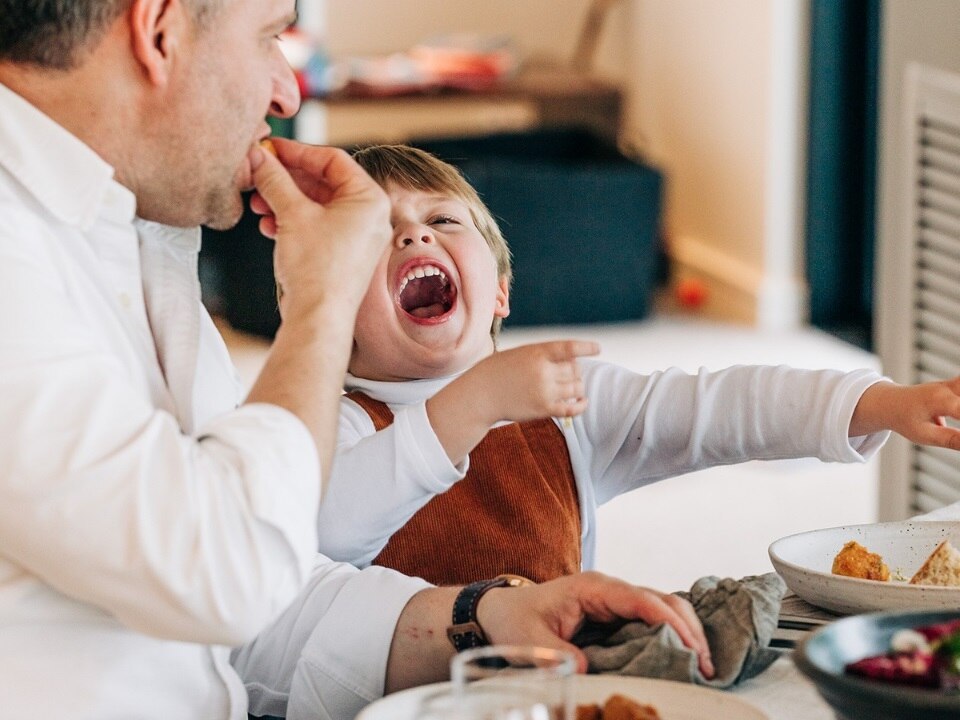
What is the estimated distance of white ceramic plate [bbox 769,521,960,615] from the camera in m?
1.19

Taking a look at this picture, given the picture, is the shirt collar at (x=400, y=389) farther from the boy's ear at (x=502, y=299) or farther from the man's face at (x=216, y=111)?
the man's face at (x=216, y=111)

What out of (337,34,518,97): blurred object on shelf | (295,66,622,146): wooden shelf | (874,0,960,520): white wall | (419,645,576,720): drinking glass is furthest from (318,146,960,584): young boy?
(337,34,518,97): blurred object on shelf

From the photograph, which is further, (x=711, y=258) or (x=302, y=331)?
(x=711, y=258)

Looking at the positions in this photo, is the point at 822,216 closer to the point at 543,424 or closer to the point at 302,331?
the point at 543,424

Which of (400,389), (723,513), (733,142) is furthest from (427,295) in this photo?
(733,142)

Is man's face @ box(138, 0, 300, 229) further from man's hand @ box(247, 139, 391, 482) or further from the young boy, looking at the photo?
the young boy

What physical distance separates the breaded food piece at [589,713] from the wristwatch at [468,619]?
203 mm

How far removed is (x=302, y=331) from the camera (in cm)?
112

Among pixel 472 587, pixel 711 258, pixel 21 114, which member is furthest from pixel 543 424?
pixel 711 258

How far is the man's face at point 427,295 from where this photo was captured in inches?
63.0

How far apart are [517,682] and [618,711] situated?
0.11 metres

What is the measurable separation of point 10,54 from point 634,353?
13.5ft

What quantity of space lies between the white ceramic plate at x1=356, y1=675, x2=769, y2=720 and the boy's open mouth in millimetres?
646

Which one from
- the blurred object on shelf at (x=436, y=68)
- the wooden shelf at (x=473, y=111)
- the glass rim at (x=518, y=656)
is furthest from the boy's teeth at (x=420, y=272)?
the blurred object on shelf at (x=436, y=68)
